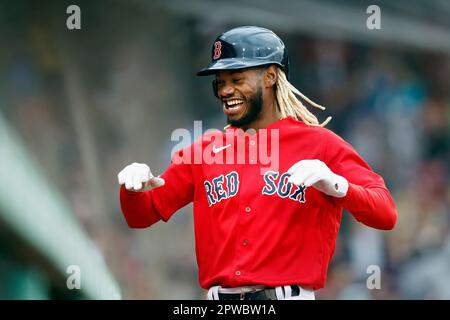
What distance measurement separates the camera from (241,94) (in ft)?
11.1

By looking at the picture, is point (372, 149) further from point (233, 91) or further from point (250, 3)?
point (233, 91)

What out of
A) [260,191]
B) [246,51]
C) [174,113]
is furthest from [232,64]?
[174,113]

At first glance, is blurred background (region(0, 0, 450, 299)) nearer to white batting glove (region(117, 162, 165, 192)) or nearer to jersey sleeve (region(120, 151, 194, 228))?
jersey sleeve (region(120, 151, 194, 228))

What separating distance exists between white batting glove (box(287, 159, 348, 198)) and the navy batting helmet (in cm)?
53

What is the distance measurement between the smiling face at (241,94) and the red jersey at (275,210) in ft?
0.33

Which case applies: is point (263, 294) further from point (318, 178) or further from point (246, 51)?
point (246, 51)

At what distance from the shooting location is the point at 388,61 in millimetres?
6789

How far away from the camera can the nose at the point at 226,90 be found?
11.0ft

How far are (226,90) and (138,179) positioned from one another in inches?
18.8

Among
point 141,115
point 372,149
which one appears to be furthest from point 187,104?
point 372,149

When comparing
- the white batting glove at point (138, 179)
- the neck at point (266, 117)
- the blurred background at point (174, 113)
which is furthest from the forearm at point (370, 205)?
the blurred background at point (174, 113)

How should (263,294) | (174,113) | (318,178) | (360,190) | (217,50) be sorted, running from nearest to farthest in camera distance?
(318,178) < (360,190) < (263,294) < (217,50) < (174,113)

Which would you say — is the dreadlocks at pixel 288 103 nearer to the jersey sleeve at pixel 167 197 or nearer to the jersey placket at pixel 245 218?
the jersey placket at pixel 245 218

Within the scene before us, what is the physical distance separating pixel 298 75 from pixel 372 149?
0.77 meters
